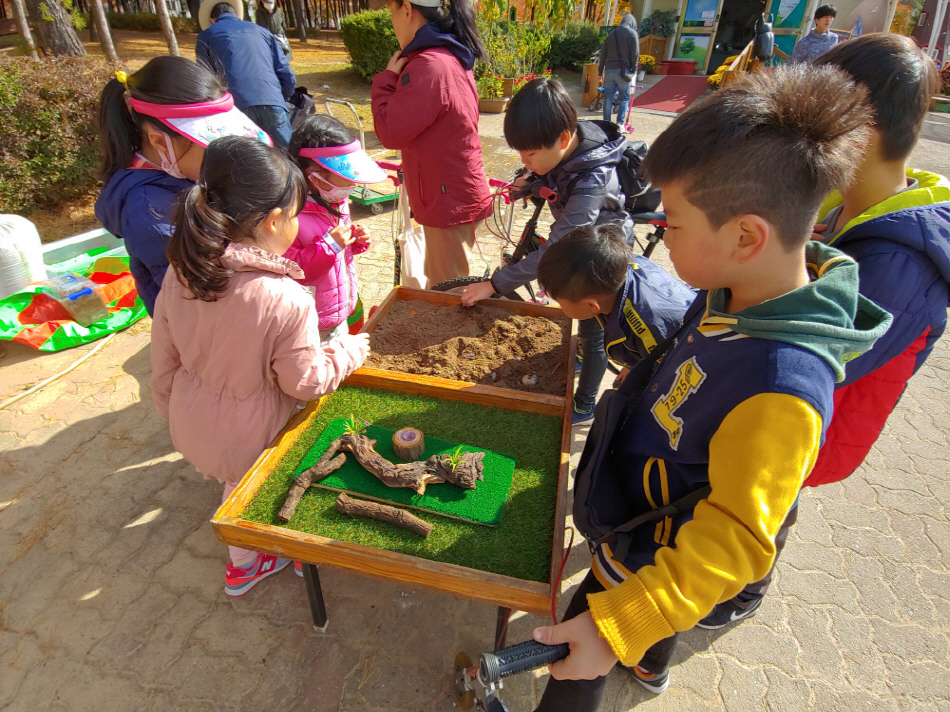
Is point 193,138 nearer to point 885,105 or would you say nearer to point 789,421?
point 789,421

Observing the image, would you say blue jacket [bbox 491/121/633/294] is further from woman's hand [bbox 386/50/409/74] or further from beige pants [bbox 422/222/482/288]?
woman's hand [bbox 386/50/409/74]

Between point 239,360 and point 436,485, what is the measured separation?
0.81 meters

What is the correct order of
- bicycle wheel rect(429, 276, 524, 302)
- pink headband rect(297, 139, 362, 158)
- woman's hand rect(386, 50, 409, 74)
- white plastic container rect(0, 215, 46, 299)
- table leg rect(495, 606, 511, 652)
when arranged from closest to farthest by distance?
table leg rect(495, 606, 511, 652)
pink headband rect(297, 139, 362, 158)
woman's hand rect(386, 50, 409, 74)
bicycle wheel rect(429, 276, 524, 302)
white plastic container rect(0, 215, 46, 299)

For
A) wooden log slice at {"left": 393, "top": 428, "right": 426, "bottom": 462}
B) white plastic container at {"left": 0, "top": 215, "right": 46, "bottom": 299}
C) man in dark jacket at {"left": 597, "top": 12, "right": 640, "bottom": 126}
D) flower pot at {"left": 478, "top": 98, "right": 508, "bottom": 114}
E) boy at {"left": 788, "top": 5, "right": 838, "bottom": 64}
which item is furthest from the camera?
flower pot at {"left": 478, "top": 98, "right": 508, "bottom": 114}

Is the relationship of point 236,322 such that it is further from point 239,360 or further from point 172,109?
point 172,109

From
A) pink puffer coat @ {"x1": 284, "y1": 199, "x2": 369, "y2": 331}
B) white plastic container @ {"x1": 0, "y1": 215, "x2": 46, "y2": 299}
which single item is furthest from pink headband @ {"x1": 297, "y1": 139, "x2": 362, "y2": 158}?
white plastic container @ {"x1": 0, "y1": 215, "x2": 46, "y2": 299}

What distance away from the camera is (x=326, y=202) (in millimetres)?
2529

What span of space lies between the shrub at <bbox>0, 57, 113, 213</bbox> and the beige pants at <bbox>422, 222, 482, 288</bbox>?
14.4 feet

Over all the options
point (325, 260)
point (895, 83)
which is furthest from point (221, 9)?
point (895, 83)

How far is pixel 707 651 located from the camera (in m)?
2.30

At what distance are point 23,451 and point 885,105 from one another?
173 inches

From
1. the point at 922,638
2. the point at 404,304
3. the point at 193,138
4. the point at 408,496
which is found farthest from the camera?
the point at 404,304

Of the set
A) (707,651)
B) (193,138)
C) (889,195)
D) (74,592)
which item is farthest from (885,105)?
(74,592)

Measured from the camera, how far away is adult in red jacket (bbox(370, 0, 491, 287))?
297cm
